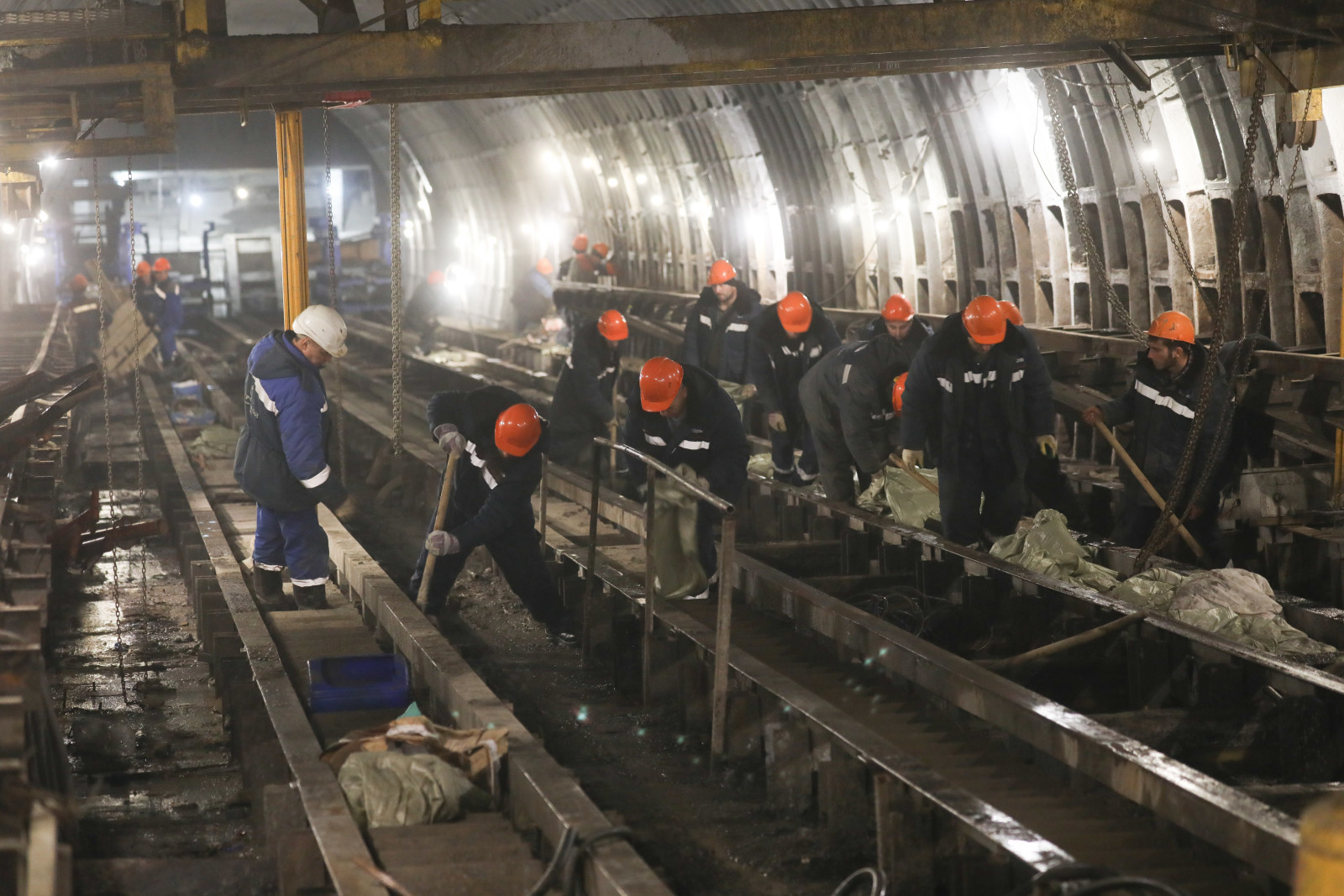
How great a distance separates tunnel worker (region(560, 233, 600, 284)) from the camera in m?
24.1

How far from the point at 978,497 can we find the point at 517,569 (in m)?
2.65

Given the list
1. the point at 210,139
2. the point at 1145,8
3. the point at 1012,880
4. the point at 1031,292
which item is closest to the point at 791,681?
the point at 1012,880

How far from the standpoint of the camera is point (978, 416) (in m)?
8.51

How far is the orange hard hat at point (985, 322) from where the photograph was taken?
8211 millimetres

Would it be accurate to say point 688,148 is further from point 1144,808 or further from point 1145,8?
point 1144,808

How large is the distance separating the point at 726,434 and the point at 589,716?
5.39ft

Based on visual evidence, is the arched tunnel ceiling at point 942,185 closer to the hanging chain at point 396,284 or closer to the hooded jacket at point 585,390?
the hanging chain at point 396,284

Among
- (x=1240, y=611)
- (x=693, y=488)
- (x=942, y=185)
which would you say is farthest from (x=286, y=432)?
(x=942, y=185)

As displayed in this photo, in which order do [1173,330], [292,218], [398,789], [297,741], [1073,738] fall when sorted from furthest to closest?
[292,218]
[1173,330]
[297,741]
[1073,738]
[398,789]

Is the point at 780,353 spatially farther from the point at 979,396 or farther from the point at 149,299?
the point at 149,299

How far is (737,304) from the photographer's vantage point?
12242mm

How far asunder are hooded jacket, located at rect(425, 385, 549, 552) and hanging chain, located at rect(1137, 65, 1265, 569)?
310 centimetres

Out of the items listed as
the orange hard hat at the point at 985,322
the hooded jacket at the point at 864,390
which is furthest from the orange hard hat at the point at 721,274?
the orange hard hat at the point at 985,322

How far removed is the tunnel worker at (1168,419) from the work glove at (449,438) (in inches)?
135
